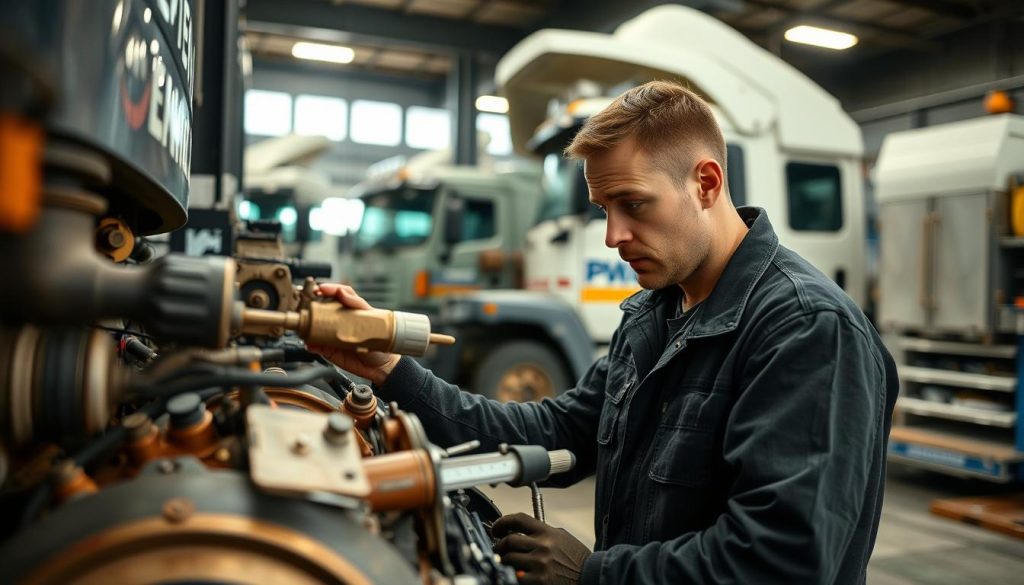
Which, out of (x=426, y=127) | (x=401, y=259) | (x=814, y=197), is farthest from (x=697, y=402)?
(x=426, y=127)

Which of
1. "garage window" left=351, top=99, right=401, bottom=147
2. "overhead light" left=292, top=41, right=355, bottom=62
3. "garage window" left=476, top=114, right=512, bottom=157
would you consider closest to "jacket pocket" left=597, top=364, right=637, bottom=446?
"overhead light" left=292, top=41, right=355, bottom=62

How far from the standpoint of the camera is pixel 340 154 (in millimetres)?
15492

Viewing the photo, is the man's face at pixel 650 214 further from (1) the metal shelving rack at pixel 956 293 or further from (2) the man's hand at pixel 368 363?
(1) the metal shelving rack at pixel 956 293

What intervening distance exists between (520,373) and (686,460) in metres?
4.07

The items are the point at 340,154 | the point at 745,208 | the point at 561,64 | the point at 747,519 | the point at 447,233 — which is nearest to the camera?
the point at 747,519

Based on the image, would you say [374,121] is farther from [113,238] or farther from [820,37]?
[113,238]

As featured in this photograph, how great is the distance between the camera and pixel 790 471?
1128mm

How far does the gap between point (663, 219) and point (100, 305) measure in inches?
37.8

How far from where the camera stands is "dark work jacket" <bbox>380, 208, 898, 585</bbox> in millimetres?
1122

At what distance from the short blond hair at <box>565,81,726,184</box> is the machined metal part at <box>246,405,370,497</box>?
0.78 meters

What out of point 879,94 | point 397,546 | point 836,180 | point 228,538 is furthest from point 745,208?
point 879,94

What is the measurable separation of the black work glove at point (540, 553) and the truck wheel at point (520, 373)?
4042mm

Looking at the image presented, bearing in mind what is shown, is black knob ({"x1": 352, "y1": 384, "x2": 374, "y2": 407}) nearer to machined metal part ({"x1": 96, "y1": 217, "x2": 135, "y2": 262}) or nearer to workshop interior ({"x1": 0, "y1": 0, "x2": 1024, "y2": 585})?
workshop interior ({"x1": 0, "y1": 0, "x2": 1024, "y2": 585})

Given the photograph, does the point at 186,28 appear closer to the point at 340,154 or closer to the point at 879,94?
the point at 879,94
